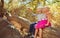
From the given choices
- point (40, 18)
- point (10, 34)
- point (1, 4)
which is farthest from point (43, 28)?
point (1, 4)

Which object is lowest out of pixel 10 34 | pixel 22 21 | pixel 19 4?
pixel 10 34

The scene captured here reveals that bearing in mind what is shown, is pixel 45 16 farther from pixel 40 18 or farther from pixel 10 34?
pixel 10 34

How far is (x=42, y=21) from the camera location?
1.75m

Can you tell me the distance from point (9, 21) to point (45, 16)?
1.14 feet

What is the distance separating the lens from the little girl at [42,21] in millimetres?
1743

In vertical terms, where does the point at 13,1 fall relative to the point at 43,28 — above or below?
above

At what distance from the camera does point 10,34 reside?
1.78m

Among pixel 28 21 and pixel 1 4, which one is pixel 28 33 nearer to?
pixel 28 21

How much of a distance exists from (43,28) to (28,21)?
0.16m

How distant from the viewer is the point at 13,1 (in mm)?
1816

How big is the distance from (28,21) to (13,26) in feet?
0.50

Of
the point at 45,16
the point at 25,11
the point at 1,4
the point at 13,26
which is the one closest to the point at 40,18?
the point at 45,16

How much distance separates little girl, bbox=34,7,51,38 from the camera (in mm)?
1743

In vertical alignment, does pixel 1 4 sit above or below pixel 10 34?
above
